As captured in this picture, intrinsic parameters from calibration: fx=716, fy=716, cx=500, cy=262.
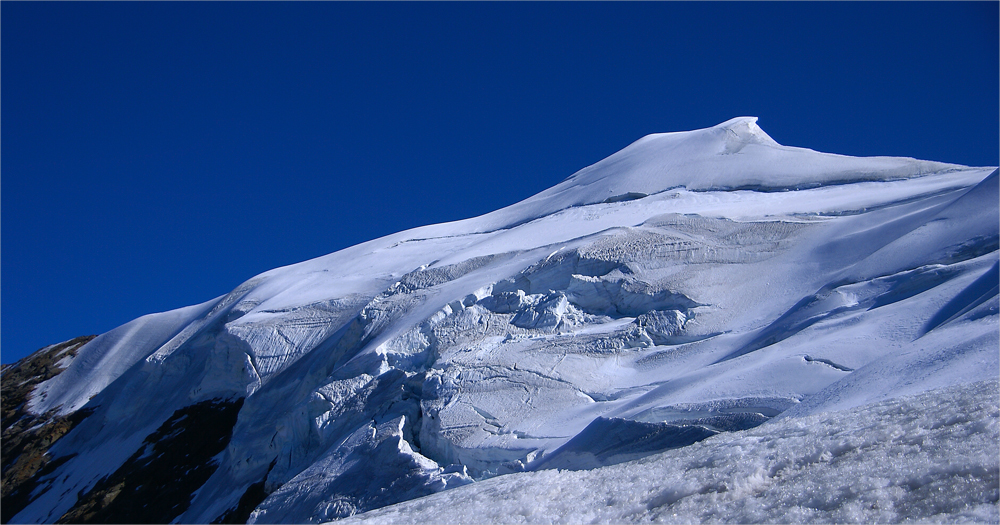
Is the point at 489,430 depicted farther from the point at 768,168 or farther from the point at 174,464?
the point at 768,168

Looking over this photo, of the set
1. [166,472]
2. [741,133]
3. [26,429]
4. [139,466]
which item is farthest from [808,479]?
[26,429]

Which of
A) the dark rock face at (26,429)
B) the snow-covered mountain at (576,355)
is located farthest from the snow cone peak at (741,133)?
the dark rock face at (26,429)

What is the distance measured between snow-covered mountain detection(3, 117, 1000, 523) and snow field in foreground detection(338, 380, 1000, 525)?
0.04m

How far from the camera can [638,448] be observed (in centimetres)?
756

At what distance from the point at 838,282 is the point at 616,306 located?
3.78m

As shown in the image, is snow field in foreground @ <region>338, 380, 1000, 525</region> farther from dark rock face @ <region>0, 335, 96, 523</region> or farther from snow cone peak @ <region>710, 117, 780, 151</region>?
dark rock face @ <region>0, 335, 96, 523</region>

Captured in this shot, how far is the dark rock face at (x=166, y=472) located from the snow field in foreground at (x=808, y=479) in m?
10.5

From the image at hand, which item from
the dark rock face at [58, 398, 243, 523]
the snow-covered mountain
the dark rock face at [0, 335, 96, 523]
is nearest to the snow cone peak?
the snow-covered mountain

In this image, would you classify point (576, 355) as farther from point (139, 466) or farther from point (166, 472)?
point (139, 466)

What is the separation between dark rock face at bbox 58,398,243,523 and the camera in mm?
15114

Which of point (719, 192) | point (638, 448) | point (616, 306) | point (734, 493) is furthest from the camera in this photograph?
point (719, 192)

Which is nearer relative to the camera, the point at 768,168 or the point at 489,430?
the point at 489,430

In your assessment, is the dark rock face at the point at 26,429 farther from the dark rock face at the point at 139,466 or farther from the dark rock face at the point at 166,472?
Answer: the dark rock face at the point at 166,472

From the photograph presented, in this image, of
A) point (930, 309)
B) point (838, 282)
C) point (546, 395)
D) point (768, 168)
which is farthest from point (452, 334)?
point (768, 168)
